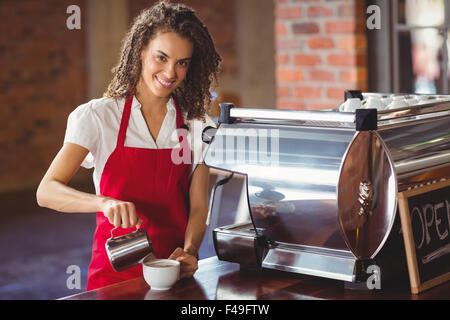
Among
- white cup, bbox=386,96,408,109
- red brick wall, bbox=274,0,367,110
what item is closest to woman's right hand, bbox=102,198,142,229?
white cup, bbox=386,96,408,109

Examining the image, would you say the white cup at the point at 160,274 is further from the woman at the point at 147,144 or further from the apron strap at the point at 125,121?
the apron strap at the point at 125,121

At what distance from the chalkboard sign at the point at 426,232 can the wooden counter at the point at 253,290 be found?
3 cm

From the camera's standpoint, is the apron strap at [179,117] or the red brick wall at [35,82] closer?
the apron strap at [179,117]

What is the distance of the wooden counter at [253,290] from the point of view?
5.08 feet

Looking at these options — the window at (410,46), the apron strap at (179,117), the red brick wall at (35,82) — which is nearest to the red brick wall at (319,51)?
the window at (410,46)

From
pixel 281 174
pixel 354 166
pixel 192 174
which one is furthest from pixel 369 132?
pixel 192 174

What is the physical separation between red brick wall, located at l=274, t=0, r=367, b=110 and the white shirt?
138cm

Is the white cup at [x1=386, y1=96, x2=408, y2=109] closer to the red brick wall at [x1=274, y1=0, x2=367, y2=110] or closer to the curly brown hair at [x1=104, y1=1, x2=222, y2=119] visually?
the curly brown hair at [x1=104, y1=1, x2=222, y2=119]

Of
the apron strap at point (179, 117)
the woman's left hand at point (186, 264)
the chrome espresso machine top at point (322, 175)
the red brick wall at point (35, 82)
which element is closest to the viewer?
the chrome espresso machine top at point (322, 175)

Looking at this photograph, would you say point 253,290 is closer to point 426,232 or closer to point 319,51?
point 426,232

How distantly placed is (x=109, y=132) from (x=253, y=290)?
0.62 meters

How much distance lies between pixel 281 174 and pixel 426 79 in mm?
2008

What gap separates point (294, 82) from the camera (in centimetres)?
342

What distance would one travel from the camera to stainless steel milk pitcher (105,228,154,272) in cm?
157
